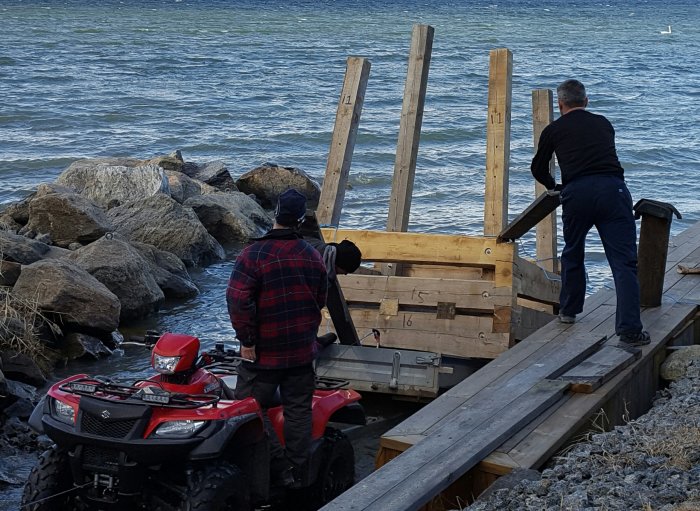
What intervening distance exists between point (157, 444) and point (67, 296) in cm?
574

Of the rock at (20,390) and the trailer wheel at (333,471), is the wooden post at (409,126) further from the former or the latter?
the trailer wheel at (333,471)

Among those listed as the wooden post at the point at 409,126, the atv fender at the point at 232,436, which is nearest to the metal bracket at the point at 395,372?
the wooden post at the point at 409,126

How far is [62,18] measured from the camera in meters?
65.5

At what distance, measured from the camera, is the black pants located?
245 inches

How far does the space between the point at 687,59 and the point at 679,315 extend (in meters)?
42.7

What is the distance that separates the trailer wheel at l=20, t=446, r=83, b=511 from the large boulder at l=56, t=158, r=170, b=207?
1127 cm

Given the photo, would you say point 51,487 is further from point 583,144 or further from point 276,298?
point 583,144

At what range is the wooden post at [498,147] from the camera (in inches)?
391

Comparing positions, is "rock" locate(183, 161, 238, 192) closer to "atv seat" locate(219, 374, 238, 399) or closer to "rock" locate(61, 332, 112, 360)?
"rock" locate(61, 332, 112, 360)

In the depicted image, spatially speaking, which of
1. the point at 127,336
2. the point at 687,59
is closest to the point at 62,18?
the point at 687,59

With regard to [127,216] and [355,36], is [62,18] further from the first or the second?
[127,216]

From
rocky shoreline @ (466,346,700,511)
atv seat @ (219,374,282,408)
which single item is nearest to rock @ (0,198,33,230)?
atv seat @ (219,374,282,408)

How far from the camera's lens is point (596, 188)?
8.26 m

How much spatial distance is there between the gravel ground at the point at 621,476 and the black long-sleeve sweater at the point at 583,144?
2211 millimetres
